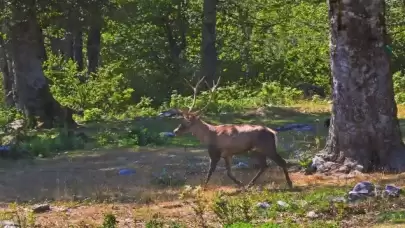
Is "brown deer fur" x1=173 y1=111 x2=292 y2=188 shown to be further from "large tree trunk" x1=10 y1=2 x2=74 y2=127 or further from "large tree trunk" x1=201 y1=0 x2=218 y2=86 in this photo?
"large tree trunk" x1=201 y1=0 x2=218 y2=86

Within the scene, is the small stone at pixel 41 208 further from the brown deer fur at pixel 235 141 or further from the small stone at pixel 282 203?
the small stone at pixel 282 203

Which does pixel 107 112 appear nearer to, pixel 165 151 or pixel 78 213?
pixel 165 151

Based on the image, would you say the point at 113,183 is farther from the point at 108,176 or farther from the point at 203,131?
the point at 203,131

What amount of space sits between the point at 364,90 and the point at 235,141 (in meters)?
2.01

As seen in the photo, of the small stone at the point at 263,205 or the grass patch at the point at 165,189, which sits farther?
the small stone at the point at 263,205

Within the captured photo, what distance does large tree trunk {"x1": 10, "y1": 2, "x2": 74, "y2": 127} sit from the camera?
19.9 metres

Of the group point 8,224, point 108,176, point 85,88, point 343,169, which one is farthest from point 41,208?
point 85,88

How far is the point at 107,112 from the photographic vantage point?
26.3 metres

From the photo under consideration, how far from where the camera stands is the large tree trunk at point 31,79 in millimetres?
19875

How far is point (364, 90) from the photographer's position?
459 inches

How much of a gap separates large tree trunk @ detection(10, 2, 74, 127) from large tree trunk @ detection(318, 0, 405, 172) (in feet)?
32.1

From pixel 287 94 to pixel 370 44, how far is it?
1402 centimetres

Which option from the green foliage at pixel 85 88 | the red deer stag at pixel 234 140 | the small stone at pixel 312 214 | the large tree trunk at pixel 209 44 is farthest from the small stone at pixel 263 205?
the large tree trunk at pixel 209 44

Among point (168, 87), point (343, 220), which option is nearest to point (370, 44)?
point (343, 220)
